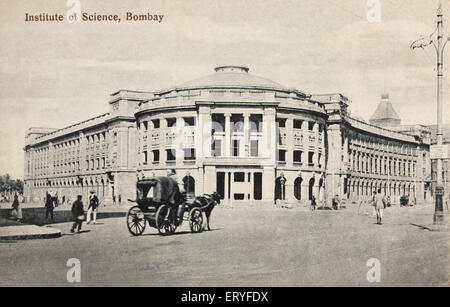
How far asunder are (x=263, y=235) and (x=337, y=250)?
4545 mm

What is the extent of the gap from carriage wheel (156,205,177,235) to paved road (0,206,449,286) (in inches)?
19.3

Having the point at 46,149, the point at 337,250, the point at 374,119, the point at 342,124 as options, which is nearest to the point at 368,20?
the point at 337,250

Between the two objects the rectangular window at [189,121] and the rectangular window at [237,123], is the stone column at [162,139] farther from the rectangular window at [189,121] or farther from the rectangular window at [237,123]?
the rectangular window at [237,123]

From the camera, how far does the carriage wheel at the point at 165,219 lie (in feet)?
64.4

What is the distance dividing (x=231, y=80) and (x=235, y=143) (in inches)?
379

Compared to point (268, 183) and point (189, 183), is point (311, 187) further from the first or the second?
point (189, 183)

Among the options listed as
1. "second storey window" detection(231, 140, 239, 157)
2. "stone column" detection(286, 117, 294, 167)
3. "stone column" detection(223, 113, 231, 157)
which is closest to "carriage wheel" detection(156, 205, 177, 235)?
"stone column" detection(223, 113, 231, 157)

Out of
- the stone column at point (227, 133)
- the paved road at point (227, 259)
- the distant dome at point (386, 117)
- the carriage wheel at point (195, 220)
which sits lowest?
the paved road at point (227, 259)

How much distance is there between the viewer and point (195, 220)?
21625mm

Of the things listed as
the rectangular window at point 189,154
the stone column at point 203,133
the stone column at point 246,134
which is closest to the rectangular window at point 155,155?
the rectangular window at point 189,154

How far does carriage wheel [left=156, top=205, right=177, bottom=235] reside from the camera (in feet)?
64.4

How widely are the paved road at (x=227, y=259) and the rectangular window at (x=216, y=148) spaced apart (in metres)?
32.1

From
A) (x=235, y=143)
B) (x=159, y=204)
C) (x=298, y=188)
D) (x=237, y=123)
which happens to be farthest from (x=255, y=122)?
(x=159, y=204)
